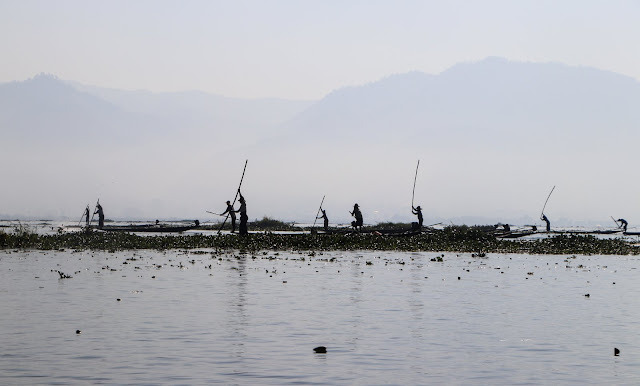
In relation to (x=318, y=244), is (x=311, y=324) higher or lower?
lower

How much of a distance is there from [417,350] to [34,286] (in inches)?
648

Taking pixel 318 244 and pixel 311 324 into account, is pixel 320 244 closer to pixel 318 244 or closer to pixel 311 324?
pixel 318 244

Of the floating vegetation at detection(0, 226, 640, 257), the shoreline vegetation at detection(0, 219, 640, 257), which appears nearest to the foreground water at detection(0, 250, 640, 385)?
the shoreline vegetation at detection(0, 219, 640, 257)

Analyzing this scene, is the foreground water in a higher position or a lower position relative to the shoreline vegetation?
lower

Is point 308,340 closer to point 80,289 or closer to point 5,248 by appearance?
point 80,289

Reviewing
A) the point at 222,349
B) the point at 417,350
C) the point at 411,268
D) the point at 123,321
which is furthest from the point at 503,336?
the point at 411,268

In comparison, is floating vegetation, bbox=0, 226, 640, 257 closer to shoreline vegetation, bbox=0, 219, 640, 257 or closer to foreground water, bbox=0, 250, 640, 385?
shoreline vegetation, bbox=0, 219, 640, 257

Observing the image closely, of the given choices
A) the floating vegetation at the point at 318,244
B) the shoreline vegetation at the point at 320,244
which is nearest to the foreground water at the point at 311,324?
the shoreline vegetation at the point at 320,244

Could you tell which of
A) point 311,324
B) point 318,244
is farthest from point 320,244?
point 311,324

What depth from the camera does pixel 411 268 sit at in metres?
42.1

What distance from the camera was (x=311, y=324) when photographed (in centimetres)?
2302

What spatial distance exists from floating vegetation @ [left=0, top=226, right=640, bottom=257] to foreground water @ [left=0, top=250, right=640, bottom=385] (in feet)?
44.2

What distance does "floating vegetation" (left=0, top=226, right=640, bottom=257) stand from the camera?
54812mm

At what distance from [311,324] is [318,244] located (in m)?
34.9
